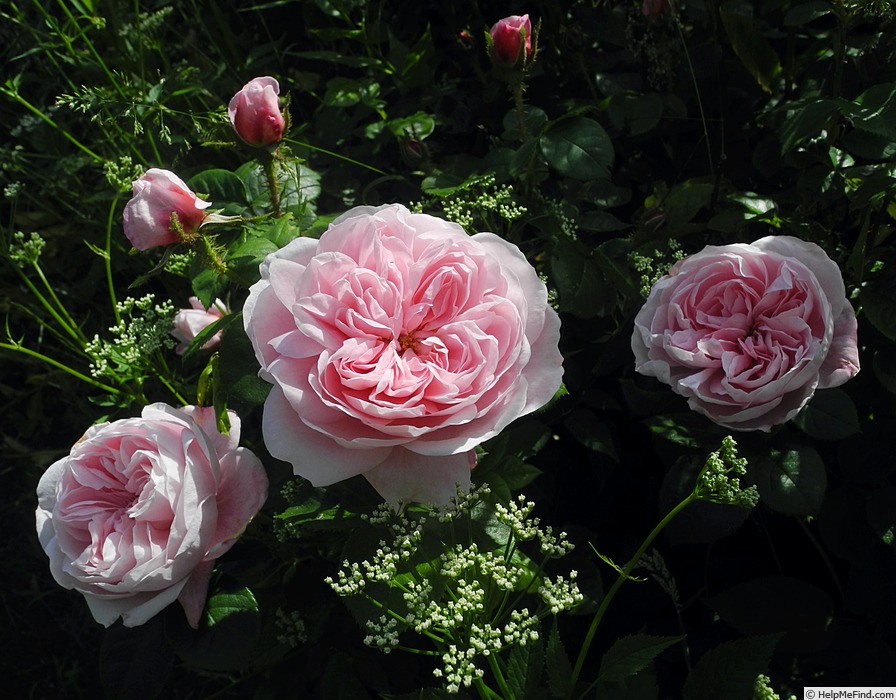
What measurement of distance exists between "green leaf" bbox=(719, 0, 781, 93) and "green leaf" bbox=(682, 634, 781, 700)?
962mm

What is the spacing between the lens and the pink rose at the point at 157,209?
1.01m

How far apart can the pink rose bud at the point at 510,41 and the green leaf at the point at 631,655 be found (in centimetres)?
82

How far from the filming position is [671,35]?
1614 mm

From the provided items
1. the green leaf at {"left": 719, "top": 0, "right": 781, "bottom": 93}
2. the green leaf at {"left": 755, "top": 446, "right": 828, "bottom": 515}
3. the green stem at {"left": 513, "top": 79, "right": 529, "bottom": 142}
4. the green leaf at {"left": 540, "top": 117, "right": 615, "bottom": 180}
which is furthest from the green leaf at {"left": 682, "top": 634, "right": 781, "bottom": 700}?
the green leaf at {"left": 719, "top": 0, "right": 781, "bottom": 93}

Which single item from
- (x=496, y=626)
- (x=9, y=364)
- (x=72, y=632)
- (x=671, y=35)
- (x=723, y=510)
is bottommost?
(x=72, y=632)

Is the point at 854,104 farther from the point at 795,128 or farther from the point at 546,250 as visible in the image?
the point at 546,250

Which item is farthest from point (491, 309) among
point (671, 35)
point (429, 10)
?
point (429, 10)

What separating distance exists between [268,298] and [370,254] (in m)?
0.12

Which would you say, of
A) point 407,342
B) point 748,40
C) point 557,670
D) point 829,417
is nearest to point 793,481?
point 829,417

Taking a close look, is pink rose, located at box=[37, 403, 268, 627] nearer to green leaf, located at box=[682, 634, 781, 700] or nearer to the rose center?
the rose center

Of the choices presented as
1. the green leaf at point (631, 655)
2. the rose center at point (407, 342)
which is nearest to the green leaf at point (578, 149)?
the rose center at point (407, 342)

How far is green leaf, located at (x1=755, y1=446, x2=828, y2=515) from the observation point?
1.06 meters

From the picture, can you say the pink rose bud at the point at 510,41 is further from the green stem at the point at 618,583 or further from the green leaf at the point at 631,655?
the green leaf at the point at 631,655

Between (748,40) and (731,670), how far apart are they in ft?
3.37
